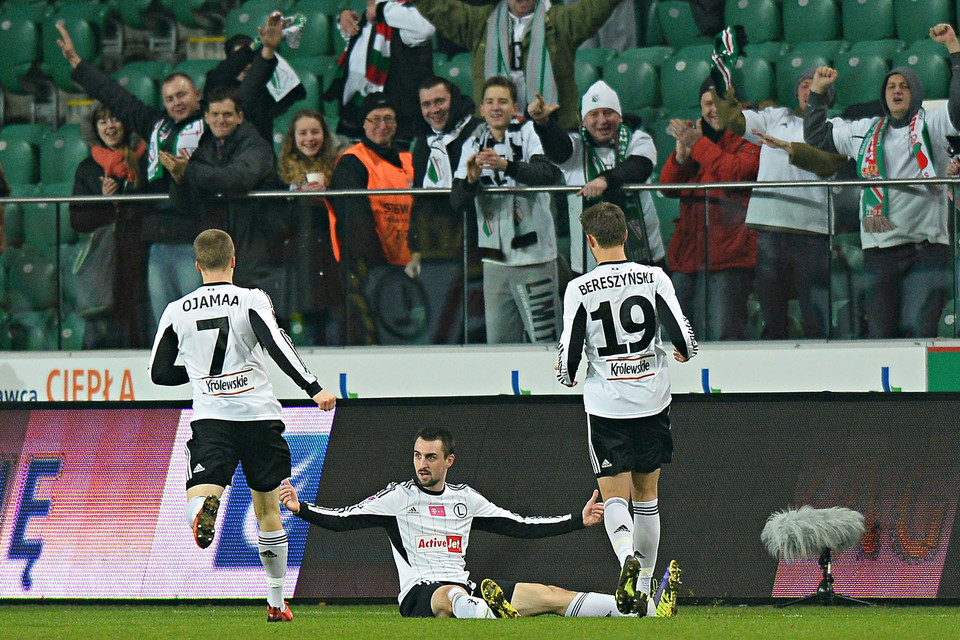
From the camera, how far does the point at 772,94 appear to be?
43.5 ft

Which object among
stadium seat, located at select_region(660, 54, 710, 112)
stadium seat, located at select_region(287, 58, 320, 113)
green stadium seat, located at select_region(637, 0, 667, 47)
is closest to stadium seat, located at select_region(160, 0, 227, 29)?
stadium seat, located at select_region(287, 58, 320, 113)

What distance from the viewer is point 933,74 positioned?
496 inches

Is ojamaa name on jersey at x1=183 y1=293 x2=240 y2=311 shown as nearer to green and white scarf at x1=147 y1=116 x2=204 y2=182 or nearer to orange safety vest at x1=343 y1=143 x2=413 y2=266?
orange safety vest at x1=343 y1=143 x2=413 y2=266

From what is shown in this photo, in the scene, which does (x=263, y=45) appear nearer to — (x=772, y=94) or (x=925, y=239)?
(x=772, y=94)

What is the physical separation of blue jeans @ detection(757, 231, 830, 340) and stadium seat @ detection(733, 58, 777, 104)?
3.52 metres

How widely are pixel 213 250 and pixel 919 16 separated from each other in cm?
874

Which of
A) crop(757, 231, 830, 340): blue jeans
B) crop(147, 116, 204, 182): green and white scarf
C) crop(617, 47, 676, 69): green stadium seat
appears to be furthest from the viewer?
crop(617, 47, 676, 69): green stadium seat

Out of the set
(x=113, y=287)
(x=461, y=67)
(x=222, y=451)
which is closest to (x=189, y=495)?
(x=222, y=451)

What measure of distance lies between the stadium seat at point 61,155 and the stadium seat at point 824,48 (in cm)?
708

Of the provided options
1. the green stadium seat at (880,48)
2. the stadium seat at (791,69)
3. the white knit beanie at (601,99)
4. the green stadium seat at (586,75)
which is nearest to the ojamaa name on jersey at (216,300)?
the white knit beanie at (601,99)

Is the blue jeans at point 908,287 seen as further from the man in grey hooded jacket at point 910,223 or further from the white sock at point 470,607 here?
the white sock at point 470,607

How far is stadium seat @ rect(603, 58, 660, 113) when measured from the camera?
540 inches

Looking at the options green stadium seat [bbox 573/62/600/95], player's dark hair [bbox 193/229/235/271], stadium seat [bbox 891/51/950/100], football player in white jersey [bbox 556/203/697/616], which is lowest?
football player in white jersey [bbox 556/203/697/616]

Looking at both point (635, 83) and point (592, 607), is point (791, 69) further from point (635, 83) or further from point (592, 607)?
point (592, 607)
